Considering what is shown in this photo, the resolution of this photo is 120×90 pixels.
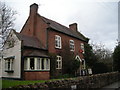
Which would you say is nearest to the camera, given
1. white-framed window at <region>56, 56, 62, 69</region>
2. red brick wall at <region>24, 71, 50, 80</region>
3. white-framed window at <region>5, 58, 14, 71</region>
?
red brick wall at <region>24, 71, 50, 80</region>

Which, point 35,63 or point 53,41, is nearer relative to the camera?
point 35,63

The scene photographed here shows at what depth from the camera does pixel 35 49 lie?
71.8 ft

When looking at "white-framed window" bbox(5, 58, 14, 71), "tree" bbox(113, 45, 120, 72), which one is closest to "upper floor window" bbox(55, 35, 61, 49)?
"white-framed window" bbox(5, 58, 14, 71)

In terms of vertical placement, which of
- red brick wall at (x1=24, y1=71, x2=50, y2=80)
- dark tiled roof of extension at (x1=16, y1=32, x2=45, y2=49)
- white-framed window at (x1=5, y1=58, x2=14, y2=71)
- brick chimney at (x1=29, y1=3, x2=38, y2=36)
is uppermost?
brick chimney at (x1=29, y1=3, x2=38, y2=36)

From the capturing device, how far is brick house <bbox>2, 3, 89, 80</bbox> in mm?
19922

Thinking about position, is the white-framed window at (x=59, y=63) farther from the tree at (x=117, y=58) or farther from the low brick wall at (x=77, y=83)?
the low brick wall at (x=77, y=83)

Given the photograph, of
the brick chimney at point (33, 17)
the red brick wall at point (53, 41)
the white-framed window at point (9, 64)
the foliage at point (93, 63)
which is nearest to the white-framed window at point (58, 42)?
the red brick wall at point (53, 41)

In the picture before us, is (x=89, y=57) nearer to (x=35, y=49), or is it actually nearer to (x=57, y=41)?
(x=57, y=41)

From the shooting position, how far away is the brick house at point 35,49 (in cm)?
1992

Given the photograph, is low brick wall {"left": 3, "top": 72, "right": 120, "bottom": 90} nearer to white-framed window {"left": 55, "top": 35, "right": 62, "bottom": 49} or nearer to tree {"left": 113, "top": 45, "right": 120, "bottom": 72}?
tree {"left": 113, "top": 45, "right": 120, "bottom": 72}

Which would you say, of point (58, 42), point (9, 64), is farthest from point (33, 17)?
point (9, 64)

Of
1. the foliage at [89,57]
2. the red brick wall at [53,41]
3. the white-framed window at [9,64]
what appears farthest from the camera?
the foliage at [89,57]

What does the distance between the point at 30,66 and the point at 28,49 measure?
244 cm

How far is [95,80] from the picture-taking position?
12969mm
